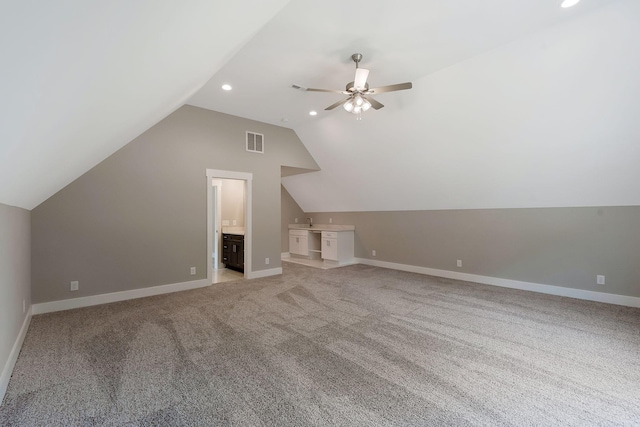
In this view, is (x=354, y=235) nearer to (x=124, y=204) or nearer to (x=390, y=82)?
(x=390, y=82)

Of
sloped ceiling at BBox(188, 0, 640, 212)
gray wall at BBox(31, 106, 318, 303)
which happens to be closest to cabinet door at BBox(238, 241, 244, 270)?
gray wall at BBox(31, 106, 318, 303)

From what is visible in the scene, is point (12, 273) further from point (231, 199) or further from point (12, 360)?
point (231, 199)

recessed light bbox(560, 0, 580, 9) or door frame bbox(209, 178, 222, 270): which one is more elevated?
recessed light bbox(560, 0, 580, 9)

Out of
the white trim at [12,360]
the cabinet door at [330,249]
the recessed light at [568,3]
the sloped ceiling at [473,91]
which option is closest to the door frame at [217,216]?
the sloped ceiling at [473,91]

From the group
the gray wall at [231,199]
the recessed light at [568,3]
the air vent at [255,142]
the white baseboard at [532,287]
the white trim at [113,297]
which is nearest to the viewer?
the recessed light at [568,3]

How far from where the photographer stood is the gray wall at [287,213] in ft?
27.2

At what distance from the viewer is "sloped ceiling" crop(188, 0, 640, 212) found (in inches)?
104

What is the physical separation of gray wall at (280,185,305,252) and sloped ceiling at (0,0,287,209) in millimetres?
6181

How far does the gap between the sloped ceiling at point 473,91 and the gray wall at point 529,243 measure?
255 millimetres

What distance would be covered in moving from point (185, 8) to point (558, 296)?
5.66 metres

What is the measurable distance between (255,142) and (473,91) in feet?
12.4

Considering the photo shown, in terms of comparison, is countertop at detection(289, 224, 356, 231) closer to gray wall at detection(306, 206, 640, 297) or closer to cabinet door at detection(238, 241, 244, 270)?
gray wall at detection(306, 206, 640, 297)

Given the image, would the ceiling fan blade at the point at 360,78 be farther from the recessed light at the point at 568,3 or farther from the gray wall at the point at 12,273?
the gray wall at the point at 12,273

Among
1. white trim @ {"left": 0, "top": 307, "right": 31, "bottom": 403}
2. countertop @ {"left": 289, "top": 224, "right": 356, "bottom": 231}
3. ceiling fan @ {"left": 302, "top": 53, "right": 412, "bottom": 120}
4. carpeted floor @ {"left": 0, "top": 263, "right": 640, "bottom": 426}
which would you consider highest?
ceiling fan @ {"left": 302, "top": 53, "right": 412, "bottom": 120}
